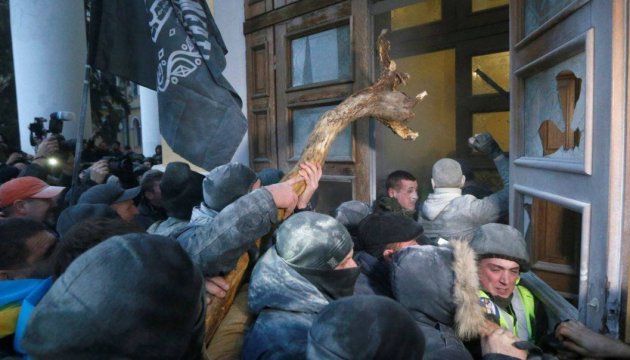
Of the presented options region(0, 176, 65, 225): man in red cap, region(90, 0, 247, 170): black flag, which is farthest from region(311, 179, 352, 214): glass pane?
region(0, 176, 65, 225): man in red cap

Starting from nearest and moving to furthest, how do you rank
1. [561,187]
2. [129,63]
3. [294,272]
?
[294,272] → [561,187] → [129,63]

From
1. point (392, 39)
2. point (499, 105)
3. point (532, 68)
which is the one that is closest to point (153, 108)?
point (392, 39)

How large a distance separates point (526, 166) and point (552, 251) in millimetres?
440

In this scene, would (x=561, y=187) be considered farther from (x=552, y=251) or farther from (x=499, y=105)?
(x=499, y=105)

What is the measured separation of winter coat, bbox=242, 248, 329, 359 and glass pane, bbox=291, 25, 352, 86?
8.85ft

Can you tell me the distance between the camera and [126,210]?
136 inches

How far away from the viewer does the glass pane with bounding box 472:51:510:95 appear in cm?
550

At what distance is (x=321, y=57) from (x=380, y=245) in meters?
2.52

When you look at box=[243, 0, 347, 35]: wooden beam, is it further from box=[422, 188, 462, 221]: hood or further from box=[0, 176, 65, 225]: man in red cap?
box=[0, 176, 65, 225]: man in red cap

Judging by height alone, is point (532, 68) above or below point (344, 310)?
above

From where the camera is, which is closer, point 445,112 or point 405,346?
point 405,346

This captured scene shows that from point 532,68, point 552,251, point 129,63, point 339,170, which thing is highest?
point 129,63

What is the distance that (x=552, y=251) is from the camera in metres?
2.24

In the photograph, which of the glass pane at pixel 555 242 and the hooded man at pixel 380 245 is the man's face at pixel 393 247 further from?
the glass pane at pixel 555 242
